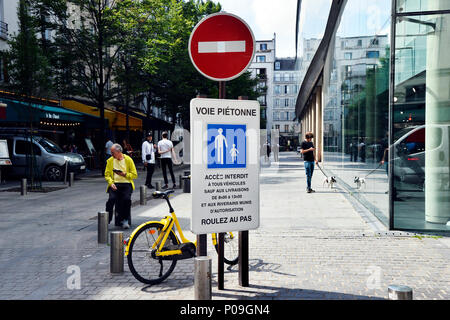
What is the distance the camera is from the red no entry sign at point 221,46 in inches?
181

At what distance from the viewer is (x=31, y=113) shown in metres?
16.1

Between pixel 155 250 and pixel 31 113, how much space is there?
12.5 m

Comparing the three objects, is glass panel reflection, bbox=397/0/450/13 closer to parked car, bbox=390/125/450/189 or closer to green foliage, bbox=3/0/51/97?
parked car, bbox=390/125/450/189

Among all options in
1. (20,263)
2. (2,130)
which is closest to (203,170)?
(20,263)

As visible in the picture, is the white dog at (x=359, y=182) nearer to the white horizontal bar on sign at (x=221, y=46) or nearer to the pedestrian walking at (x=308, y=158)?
the pedestrian walking at (x=308, y=158)

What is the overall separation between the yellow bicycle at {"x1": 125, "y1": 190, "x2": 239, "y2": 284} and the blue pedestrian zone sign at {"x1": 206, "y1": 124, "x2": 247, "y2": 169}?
43.8 inches

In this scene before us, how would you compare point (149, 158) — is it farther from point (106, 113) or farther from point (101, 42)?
point (106, 113)

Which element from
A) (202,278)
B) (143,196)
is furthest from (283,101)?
(202,278)

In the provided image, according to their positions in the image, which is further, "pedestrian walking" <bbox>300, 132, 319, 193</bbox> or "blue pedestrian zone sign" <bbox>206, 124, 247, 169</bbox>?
"pedestrian walking" <bbox>300, 132, 319, 193</bbox>

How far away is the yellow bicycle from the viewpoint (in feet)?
16.8

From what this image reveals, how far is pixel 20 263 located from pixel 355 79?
9555 mm

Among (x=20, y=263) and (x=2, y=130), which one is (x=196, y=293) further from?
(x=2, y=130)

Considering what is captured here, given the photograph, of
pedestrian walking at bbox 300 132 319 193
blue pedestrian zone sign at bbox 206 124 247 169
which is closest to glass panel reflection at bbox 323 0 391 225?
pedestrian walking at bbox 300 132 319 193

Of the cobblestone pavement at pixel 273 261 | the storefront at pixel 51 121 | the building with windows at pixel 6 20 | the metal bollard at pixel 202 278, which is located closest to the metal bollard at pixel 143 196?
the cobblestone pavement at pixel 273 261
